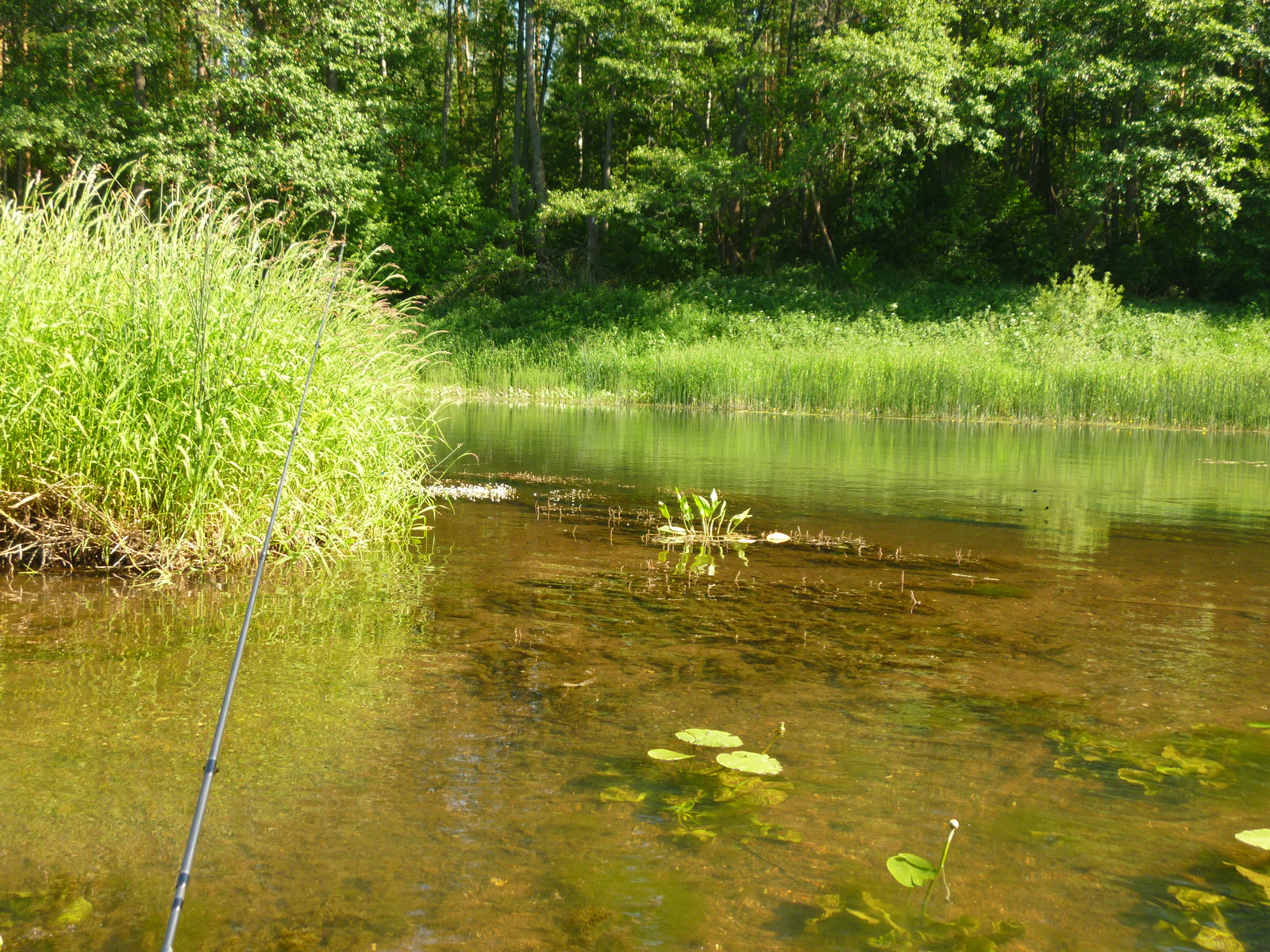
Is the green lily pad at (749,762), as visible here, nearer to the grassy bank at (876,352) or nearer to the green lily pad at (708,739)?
the green lily pad at (708,739)

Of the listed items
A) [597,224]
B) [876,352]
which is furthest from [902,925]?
[597,224]

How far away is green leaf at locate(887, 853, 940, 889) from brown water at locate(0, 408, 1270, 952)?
43mm

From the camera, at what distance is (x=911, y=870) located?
2182 mm

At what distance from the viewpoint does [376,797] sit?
8.21 ft

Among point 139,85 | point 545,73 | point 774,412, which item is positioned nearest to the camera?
point 774,412

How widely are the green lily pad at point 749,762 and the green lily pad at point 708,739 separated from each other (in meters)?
0.07

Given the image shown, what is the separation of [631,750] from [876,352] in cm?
2022

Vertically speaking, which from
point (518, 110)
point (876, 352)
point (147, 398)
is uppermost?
point (518, 110)

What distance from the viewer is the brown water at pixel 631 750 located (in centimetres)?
206

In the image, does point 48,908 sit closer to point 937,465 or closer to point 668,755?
point 668,755

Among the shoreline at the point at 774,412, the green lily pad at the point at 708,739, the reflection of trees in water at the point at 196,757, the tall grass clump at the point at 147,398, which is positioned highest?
the tall grass clump at the point at 147,398

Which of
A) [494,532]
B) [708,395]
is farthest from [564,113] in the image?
[494,532]

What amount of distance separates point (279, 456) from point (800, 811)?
332 centimetres

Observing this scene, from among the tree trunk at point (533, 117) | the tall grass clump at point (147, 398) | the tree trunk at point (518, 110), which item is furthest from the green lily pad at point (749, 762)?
the tree trunk at point (518, 110)
